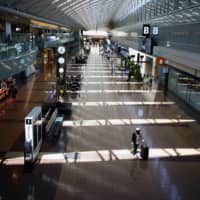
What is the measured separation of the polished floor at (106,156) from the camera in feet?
29.2

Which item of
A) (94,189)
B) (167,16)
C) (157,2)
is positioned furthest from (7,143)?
(157,2)

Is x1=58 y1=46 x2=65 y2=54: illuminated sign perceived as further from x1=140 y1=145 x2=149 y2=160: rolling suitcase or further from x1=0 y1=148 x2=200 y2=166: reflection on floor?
x1=140 y1=145 x2=149 y2=160: rolling suitcase

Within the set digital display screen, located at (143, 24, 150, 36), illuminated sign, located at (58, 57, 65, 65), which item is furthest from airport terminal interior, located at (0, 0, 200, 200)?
digital display screen, located at (143, 24, 150, 36)

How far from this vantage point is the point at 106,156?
11.5m

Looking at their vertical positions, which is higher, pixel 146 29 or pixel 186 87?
pixel 146 29

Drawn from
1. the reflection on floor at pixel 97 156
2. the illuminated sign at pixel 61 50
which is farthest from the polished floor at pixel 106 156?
the illuminated sign at pixel 61 50

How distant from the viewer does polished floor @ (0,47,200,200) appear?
8.90 meters

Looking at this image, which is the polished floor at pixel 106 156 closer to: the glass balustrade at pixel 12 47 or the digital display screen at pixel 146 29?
the glass balustrade at pixel 12 47

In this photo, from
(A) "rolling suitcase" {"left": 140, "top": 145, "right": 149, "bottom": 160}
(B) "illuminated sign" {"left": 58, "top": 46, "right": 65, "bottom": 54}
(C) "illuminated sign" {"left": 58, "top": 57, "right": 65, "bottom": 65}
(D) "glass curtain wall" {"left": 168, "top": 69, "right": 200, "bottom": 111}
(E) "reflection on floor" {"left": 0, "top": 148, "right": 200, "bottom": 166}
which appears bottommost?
(E) "reflection on floor" {"left": 0, "top": 148, "right": 200, "bottom": 166}

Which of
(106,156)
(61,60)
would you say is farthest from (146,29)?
(106,156)

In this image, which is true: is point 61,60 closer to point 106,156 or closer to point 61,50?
point 61,50

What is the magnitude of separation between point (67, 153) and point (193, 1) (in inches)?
490

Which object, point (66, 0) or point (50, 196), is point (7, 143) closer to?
point (50, 196)

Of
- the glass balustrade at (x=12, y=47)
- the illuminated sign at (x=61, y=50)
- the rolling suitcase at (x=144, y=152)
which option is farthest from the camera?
the illuminated sign at (x=61, y=50)
